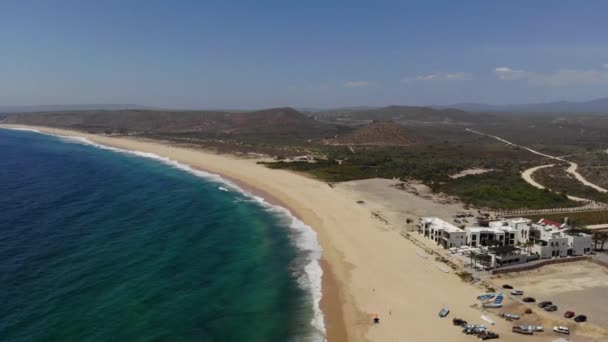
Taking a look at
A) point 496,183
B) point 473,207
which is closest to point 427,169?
point 496,183

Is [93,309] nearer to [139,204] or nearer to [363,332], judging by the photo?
[363,332]

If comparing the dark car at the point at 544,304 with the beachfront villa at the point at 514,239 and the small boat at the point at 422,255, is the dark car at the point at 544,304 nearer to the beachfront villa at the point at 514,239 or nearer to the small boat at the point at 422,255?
the beachfront villa at the point at 514,239

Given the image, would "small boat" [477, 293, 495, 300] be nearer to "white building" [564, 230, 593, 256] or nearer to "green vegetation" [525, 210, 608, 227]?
"white building" [564, 230, 593, 256]

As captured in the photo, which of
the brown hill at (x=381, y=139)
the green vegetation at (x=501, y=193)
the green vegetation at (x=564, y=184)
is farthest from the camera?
the brown hill at (x=381, y=139)

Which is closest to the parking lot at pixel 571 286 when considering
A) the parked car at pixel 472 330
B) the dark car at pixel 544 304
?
the dark car at pixel 544 304

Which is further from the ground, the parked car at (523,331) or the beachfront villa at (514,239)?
the beachfront villa at (514,239)

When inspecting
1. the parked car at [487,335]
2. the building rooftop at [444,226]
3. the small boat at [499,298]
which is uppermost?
the building rooftop at [444,226]
